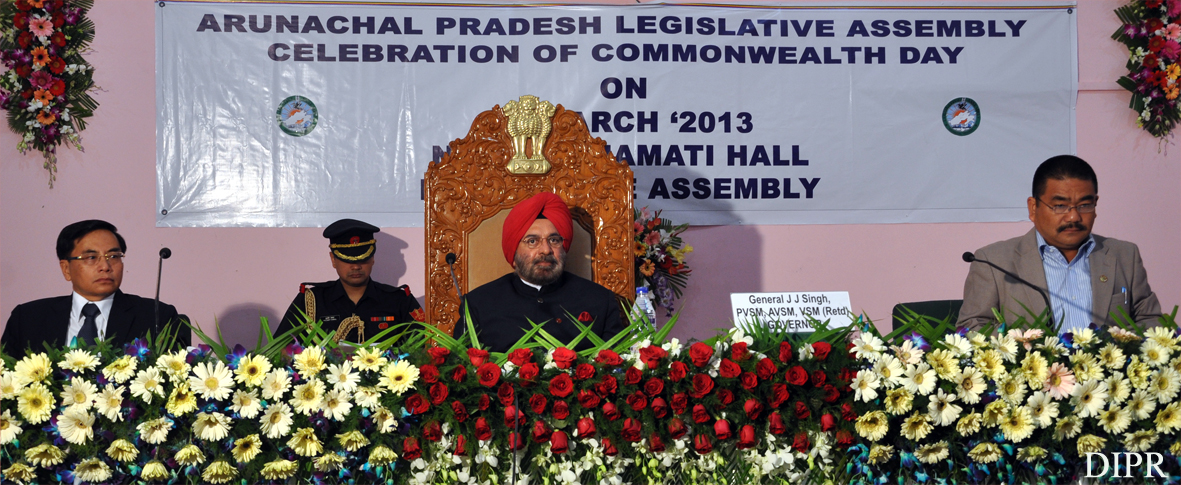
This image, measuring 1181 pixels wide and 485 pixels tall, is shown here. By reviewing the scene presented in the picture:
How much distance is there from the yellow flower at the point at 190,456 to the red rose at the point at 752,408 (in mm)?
1142

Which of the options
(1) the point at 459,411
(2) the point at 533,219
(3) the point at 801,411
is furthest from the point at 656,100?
(1) the point at 459,411

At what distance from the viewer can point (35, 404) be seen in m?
1.87

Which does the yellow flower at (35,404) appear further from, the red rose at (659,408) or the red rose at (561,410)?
the red rose at (659,408)

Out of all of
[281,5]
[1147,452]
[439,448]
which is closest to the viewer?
[439,448]

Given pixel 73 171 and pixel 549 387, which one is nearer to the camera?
pixel 549 387

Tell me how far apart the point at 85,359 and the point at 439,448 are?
0.80 meters

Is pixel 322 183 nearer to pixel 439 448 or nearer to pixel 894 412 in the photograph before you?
pixel 439 448

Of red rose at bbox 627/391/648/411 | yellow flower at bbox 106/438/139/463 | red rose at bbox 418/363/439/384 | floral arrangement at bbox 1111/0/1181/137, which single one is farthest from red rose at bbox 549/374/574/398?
floral arrangement at bbox 1111/0/1181/137

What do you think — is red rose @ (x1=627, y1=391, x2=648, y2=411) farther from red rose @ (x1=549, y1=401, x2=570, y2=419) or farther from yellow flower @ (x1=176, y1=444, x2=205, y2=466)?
yellow flower @ (x1=176, y1=444, x2=205, y2=466)

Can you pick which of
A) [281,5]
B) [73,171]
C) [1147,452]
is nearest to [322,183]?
[281,5]

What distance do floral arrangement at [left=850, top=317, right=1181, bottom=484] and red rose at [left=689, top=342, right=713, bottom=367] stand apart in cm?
33

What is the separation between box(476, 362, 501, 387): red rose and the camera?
1.85 metres

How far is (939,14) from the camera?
4.54 m

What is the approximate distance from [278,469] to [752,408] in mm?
993
